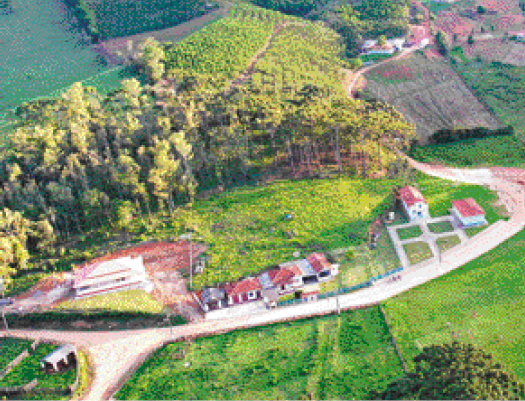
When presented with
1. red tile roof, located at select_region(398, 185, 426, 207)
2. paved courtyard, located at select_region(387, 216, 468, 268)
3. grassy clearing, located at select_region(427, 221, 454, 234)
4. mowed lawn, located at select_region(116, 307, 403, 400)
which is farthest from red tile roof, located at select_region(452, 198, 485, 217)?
mowed lawn, located at select_region(116, 307, 403, 400)

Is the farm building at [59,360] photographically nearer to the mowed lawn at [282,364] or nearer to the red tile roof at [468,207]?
the mowed lawn at [282,364]

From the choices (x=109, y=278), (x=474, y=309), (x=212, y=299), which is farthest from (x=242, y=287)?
(x=474, y=309)

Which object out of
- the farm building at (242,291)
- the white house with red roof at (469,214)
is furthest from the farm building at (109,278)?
the white house with red roof at (469,214)

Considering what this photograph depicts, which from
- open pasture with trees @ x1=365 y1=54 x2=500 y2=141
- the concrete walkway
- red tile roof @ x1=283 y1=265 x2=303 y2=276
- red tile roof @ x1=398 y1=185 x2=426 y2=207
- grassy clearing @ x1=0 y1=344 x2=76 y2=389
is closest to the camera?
grassy clearing @ x1=0 y1=344 x2=76 y2=389

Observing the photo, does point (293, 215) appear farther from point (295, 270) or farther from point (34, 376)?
point (34, 376)

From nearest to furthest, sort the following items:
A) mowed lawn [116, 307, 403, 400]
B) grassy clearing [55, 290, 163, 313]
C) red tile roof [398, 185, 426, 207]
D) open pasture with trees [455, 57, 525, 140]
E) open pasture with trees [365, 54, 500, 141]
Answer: mowed lawn [116, 307, 403, 400] < grassy clearing [55, 290, 163, 313] < red tile roof [398, 185, 426, 207] < open pasture with trees [365, 54, 500, 141] < open pasture with trees [455, 57, 525, 140]

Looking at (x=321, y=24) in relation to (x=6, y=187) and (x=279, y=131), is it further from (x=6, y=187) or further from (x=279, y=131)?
(x=6, y=187)

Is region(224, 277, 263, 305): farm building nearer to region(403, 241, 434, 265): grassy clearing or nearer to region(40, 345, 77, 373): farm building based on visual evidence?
region(40, 345, 77, 373): farm building
